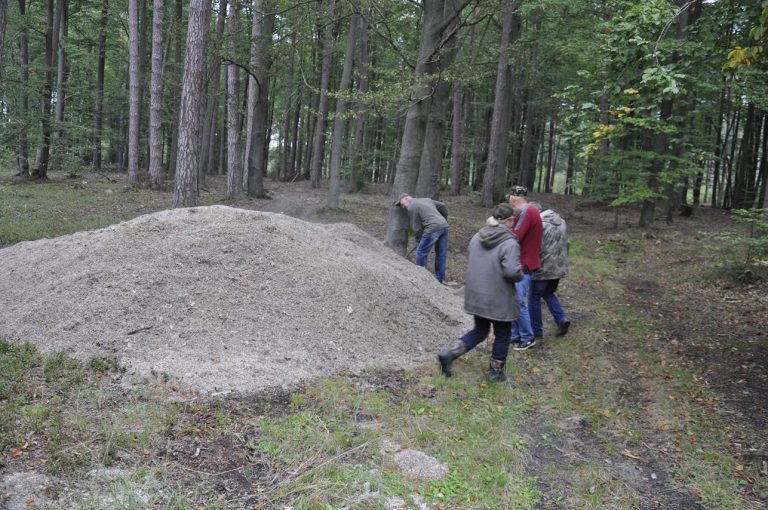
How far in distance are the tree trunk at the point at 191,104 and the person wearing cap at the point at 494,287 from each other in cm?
656

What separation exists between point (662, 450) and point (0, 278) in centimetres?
737

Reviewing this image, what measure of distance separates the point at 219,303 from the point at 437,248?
15.0ft

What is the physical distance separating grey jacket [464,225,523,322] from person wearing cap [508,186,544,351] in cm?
109

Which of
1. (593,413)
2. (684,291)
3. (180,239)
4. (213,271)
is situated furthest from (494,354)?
(684,291)

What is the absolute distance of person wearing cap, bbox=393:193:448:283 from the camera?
932 cm

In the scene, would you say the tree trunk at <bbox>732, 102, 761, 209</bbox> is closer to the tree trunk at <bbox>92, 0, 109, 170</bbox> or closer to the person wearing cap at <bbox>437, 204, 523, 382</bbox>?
the person wearing cap at <bbox>437, 204, 523, 382</bbox>

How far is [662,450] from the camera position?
14.6ft

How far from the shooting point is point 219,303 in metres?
5.95

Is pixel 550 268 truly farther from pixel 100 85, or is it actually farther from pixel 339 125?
pixel 100 85

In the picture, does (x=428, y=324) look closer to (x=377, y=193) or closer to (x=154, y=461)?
(x=154, y=461)

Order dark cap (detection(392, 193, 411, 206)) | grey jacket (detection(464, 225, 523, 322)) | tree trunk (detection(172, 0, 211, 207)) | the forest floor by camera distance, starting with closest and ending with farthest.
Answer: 1. the forest floor
2. grey jacket (detection(464, 225, 523, 322))
3. tree trunk (detection(172, 0, 211, 207))
4. dark cap (detection(392, 193, 411, 206))

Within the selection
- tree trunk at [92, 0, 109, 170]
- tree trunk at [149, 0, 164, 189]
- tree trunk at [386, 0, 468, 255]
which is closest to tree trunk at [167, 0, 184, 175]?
tree trunk at [149, 0, 164, 189]

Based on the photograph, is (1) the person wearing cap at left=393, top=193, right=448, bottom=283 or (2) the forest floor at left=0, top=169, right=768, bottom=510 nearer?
(2) the forest floor at left=0, top=169, right=768, bottom=510

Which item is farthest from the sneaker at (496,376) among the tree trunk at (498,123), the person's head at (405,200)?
the tree trunk at (498,123)
